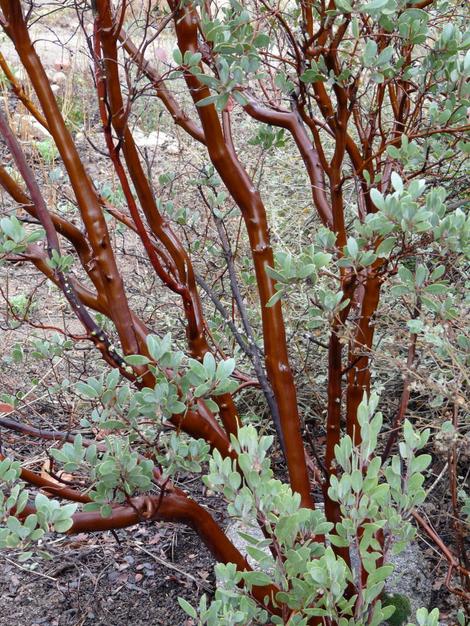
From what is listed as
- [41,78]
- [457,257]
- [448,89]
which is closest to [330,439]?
[457,257]

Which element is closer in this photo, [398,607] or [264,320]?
[264,320]

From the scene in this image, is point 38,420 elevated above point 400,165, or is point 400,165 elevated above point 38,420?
point 400,165

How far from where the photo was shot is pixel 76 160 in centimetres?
165

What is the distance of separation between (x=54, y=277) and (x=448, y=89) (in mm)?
945

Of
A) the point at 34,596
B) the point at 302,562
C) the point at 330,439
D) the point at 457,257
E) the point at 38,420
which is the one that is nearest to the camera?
the point at 302,562

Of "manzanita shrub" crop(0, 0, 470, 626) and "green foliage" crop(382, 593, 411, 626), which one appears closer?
"manzanita shrub" crop(0, 0, 470, 626)

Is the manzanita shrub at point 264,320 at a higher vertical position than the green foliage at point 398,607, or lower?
higher

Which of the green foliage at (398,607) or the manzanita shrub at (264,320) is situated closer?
Result: the manzanita shrub at (264,320)

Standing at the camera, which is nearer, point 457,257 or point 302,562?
point 302,562

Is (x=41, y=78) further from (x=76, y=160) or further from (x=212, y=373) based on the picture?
(x=212, y=373)

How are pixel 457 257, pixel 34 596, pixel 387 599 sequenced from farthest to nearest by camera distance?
1. pixel 34 596
2. pixel 387 599
3. pixel 457 257

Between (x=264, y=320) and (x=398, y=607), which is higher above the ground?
(x=264, y=320)

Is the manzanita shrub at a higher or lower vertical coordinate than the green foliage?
higher

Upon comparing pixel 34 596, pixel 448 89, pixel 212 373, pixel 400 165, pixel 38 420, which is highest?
pixel 448 89
